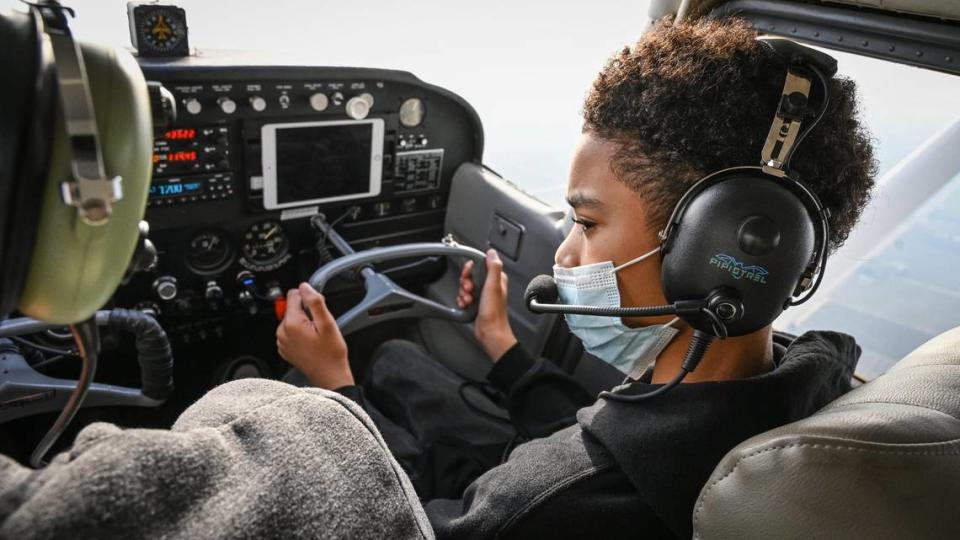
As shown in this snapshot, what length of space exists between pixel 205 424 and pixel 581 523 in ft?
1.84

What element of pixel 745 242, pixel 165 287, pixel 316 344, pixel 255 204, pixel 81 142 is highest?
pixel 81 142

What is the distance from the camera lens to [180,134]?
1594 millimetres

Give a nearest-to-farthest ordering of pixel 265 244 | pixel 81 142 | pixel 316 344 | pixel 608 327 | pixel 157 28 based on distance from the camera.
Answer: pixel 81 142 → pixel 608 327 → pixel 316 344 → pixel 157 28 → pixel 265 244

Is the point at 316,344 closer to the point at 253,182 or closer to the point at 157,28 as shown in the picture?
the point at 253,182

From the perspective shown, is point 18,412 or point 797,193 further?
point 18,412

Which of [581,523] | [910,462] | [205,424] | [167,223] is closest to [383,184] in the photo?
[167,223]

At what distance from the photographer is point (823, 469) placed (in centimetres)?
55

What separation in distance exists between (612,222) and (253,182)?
1.26 metres

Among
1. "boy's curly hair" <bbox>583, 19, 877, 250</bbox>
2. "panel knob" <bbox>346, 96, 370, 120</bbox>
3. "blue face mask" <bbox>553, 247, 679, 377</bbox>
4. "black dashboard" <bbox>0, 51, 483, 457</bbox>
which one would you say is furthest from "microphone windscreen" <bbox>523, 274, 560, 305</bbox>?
"panel knob" <bbox>346, 96, 370, 120</bbox>

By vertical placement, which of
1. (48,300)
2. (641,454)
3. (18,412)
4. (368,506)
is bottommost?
(18,412)

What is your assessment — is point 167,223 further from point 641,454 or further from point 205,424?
point 641,454

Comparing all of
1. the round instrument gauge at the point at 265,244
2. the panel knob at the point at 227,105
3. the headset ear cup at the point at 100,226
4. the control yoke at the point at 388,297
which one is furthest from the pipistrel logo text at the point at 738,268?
the round instrument gauge at the point at 265,244

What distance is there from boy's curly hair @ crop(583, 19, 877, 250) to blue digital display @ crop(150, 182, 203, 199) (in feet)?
4.15

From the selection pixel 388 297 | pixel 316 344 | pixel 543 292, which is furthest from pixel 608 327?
pixel 388 297
